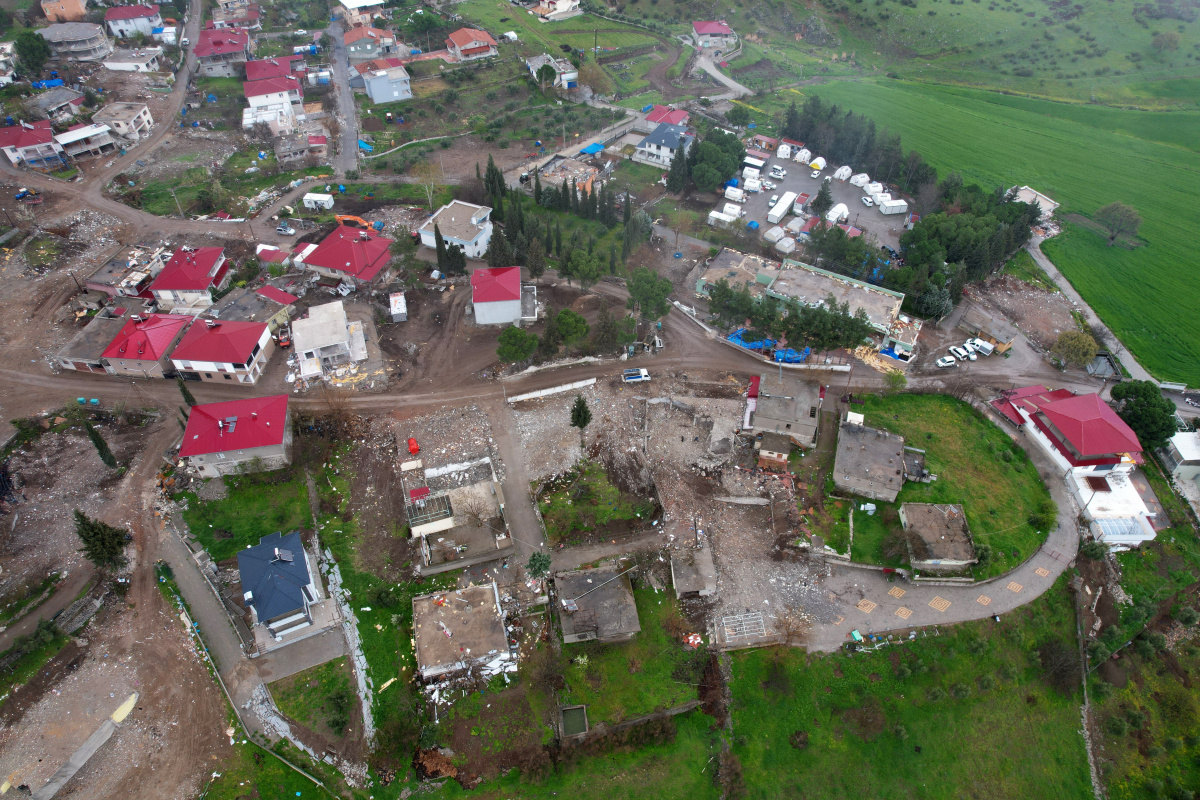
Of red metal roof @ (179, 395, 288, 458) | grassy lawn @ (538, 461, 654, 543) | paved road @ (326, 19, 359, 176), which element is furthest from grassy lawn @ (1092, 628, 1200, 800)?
paved road @ (326, 19, 359, 176)

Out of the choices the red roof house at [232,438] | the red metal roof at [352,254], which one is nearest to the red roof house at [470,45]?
the red metal roof at [352,254]

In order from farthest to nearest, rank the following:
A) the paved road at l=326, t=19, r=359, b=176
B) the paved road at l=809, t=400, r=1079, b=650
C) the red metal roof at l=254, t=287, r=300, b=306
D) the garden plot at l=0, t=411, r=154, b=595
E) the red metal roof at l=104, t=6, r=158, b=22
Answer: the red metal roof at l=104, t=6, r=158, b=22 < the paved road at l=326, t=19, r=359, b=176 < the red metal roof at l=254, t=287, r=300, b=306 < the garden plot at l=0, t=411, r=154, b=595 < the paved road at l=809, t=400, r=1079, b=650

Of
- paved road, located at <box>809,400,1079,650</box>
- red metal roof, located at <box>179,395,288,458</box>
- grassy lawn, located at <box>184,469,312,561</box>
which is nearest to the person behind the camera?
paved road, located at <box>809,400,1079,650</box>

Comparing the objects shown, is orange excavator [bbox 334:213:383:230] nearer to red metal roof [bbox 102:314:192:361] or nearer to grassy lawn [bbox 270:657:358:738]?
red metal roof [bbox 102:314:192:361]

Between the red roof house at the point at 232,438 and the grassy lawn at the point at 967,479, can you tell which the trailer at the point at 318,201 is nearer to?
the red roof house at the point at 232,438

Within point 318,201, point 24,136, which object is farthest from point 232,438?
point 24,136

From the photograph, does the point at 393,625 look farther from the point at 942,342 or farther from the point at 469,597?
the point at 942,342

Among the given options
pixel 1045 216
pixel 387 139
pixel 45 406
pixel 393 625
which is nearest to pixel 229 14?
pixel 387 139
